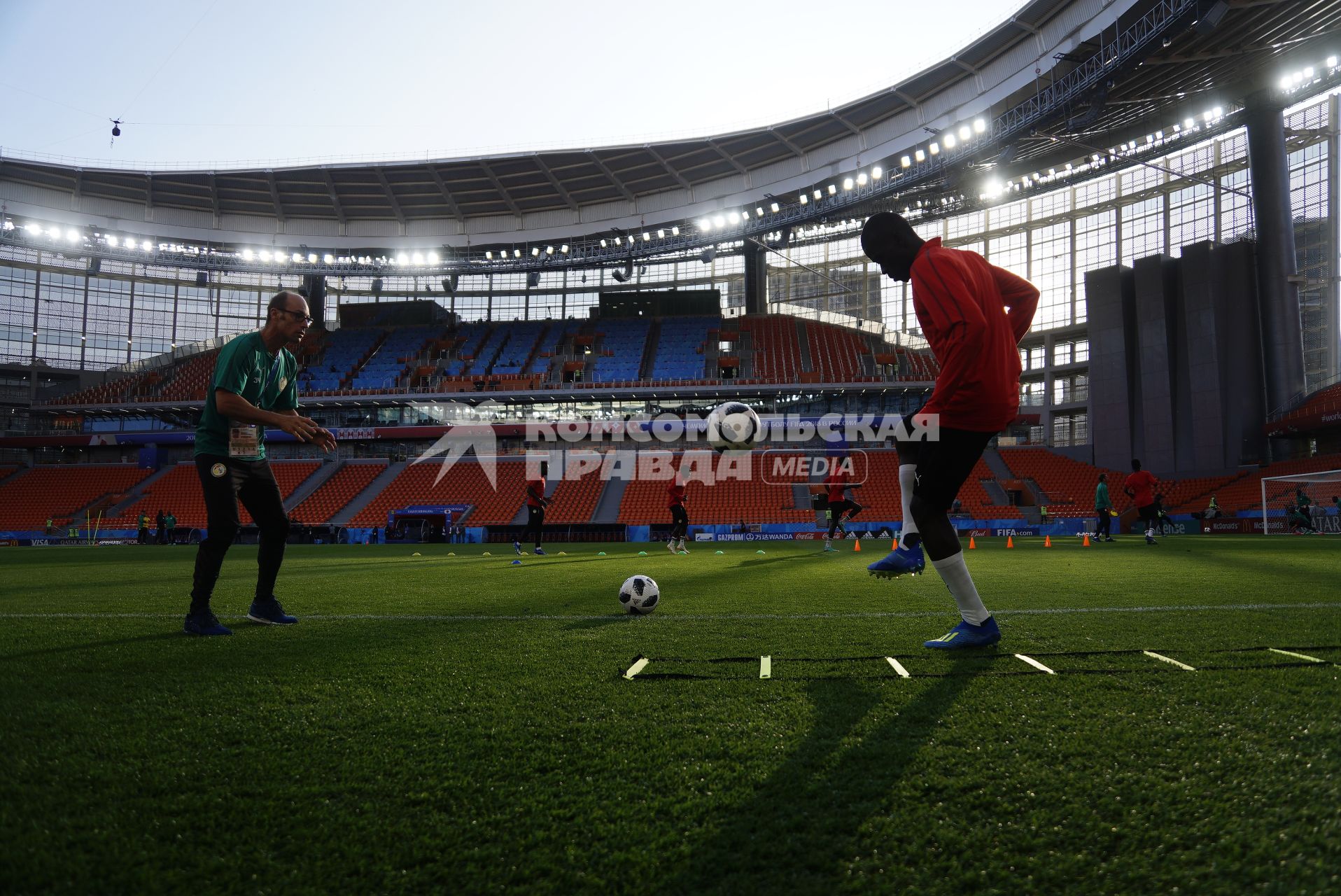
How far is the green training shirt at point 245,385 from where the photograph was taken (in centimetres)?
481

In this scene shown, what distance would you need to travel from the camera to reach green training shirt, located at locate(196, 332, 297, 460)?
481cm

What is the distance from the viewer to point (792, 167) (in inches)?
1393

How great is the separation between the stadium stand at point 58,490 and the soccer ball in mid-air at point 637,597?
1644 inches

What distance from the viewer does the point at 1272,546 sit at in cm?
1516

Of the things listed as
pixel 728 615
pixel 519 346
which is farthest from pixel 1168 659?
pixel 519 346

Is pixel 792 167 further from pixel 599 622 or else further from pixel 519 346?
pixel 599 622

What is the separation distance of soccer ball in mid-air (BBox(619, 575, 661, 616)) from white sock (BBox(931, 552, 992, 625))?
7.70 feet

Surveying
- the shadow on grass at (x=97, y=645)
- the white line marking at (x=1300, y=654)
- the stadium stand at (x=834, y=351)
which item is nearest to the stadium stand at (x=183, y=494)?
the stadium stand at (x=834, y=351)

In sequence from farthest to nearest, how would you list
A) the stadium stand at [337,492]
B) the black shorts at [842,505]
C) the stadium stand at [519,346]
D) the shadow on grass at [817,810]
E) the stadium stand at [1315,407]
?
1. the stadium stand at [519,346]
2. the stadium stand at [337,492]
3. the stadium stand at [1315,407]
4. the black shorts at [842,505]
5. the shadow on grass at [817,810]

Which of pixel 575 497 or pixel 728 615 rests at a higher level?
pixel 575 497

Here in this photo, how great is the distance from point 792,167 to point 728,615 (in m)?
33.6

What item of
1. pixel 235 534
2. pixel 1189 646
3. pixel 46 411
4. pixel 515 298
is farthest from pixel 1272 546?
pixel 46 411

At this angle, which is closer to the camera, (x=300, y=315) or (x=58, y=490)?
(x=300, y=315)

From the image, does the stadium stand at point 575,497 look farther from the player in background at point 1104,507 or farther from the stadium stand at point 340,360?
the player in background at point 1104,507
